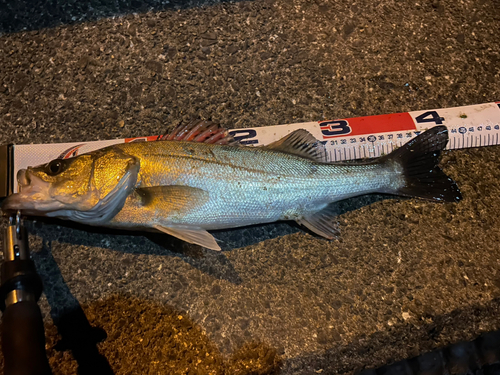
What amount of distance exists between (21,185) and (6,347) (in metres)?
0.79

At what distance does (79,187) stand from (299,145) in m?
1.27

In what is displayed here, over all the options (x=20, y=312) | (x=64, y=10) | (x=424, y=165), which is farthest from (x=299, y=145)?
(x=64, y=10)

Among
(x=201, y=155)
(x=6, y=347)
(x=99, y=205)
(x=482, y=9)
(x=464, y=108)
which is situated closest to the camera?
(x=6, y=347)

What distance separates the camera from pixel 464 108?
2240 mm

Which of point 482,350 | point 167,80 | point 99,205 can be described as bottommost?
point 482,350

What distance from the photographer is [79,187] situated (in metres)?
1.66

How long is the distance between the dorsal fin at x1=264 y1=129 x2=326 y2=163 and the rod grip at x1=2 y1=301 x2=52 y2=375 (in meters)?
1.47

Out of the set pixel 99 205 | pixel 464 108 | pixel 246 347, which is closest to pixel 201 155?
pixel 99 205

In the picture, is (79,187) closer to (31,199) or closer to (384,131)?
(31,199)

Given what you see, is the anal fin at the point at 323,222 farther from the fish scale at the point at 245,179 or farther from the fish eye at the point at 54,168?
the fish eye at the point at 54,168

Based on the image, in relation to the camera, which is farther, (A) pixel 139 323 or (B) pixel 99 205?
(A) pixel 139 323

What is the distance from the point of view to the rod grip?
4.17ft

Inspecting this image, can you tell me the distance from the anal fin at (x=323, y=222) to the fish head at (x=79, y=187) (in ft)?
3.40

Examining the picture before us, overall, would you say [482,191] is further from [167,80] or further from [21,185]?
[21,185]
